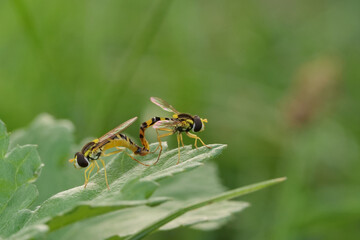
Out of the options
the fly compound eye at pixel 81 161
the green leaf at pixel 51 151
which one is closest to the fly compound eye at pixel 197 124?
the fly compound eye at pixel 81 161

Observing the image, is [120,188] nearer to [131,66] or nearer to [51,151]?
[51,151]

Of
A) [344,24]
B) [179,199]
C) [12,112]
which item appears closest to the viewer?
[179,199]

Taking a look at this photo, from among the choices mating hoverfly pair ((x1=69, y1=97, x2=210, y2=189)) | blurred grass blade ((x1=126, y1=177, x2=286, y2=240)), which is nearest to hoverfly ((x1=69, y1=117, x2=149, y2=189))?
mating hoverfly pair ((x1=69, y1=97, x2=210, y2=189))

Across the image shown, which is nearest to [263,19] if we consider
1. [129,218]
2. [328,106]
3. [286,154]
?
[328,106]

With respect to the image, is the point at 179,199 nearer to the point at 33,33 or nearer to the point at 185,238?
the point at 185,238

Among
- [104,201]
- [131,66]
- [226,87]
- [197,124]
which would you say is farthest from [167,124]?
[226,87]

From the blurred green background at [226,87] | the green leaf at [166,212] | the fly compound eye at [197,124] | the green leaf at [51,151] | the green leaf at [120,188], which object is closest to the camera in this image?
the green leaf at [120,188]

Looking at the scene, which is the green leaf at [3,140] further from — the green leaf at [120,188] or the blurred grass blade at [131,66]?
the blurred grass blade at [131,66]
